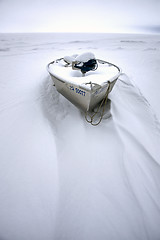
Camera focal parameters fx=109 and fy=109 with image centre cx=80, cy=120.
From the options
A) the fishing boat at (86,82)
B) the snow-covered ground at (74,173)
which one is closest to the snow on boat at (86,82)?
the fishing boat at (86,82)

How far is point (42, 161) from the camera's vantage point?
5.55 feet

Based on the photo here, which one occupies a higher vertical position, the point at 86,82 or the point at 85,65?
the point at 85,65

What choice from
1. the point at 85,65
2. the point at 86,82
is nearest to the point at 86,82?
the point at 86,82

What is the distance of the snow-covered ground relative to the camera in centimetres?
127

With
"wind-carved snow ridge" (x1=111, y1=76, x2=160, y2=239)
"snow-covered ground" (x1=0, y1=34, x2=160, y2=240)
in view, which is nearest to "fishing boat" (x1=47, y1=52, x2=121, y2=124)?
"snow-covered ground" (x1=0, y1=34, x2=160, y2=240)

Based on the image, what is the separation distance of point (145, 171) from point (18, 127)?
2324 millimetres

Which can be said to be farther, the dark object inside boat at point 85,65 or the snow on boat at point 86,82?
the dark object inside boat at point 85,65

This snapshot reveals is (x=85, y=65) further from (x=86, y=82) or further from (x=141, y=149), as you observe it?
(x=141, y=149)

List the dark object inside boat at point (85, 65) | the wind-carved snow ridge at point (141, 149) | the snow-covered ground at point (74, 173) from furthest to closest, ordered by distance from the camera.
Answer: the dark object inside boat at point (85, 65)
the wind-carved snow ridge at point (141, 149)
the snow-covered ground at point (74, 173)

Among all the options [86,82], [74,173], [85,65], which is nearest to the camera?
[74,173]

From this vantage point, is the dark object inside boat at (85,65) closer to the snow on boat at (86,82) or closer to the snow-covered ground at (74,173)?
the snow on boat at (86,82)

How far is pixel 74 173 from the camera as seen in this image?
1.67 metres

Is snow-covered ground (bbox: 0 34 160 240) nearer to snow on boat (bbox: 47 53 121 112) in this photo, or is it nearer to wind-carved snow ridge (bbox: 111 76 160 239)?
wind-carved snow ridge (bbox: 111 76 160 239)

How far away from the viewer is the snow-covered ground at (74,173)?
1273mm
